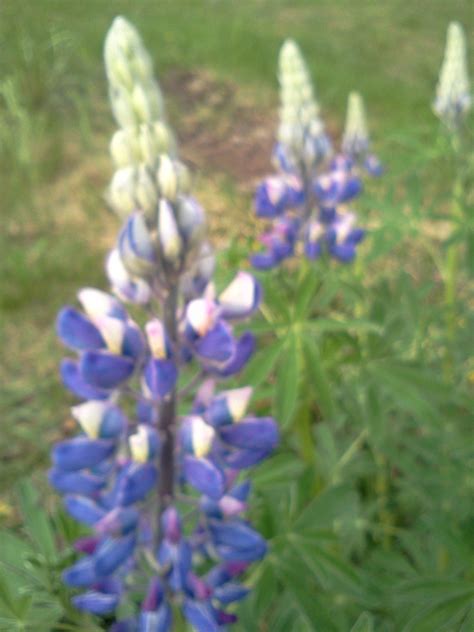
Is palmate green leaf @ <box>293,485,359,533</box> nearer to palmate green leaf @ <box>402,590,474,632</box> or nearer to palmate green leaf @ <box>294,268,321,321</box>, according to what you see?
palmate green leaf @ <box>402,590,474,632</box>

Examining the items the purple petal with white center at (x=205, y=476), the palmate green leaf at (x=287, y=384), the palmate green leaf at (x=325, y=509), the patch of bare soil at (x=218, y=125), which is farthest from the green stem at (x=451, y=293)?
the patch of bare soil at (x=218, y=125)

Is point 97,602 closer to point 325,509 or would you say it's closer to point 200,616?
point 200,616

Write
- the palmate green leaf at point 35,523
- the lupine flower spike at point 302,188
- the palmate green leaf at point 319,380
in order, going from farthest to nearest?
the lupine flower spike at point 302,188, the palmate green leaf at point 319,380, the palmate green leaf at point 35,523

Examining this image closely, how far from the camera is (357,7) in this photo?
23.4 feet

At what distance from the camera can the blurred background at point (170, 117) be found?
2.70 metres

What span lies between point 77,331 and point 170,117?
352 cm

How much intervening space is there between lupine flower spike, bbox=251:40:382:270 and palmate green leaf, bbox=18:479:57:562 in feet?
2.88

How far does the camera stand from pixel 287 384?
1.45 meters

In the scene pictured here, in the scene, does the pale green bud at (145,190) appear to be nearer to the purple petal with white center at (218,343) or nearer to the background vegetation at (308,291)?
the purple petal with white center at (218,343)

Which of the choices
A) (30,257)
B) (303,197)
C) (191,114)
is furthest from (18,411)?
(191,114)

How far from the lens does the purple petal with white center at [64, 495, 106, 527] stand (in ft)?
3.59

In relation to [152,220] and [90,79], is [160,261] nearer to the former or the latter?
[152,220]

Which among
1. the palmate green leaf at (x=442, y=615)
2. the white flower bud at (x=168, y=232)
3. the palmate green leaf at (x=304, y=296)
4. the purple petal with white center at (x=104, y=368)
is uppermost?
the white flower bud at (x=168, y=232)

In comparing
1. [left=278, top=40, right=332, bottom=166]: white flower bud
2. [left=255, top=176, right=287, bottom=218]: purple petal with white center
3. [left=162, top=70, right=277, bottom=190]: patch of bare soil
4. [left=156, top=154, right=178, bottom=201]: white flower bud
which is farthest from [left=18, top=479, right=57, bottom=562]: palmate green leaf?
[left=162, top=70, right=277, bottom=190]: patch of bare soil
